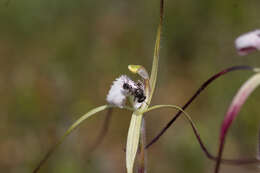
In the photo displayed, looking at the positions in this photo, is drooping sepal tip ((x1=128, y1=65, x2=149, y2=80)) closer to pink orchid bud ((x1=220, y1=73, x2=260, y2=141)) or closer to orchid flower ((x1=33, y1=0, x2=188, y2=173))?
orchid flower ((x1=33, y1=0, x2=188, y2=173))


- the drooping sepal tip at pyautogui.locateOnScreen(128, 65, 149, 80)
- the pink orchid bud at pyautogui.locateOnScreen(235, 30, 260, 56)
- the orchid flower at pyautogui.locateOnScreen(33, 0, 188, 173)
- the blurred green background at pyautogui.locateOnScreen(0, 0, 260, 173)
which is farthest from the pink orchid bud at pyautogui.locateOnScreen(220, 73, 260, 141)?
the blurred green background at pyautogui.locateOnScreen(0, 0, 260, 173)

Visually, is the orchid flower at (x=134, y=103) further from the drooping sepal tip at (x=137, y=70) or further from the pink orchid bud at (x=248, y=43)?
the pink orchid bud at (x=248, y=43)

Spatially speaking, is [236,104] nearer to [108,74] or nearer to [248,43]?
[248,43]

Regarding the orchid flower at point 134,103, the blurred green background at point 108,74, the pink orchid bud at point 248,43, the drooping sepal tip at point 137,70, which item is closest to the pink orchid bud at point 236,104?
the pink orchid bud at point 248,43

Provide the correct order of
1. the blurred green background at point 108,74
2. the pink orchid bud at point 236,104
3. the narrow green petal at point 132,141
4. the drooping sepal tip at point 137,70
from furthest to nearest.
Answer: the blurred green background at point 108,74 → the drooping sepal tip at point 137,70 → the narrow green petal at point 132,141 → the pink orchid bud at point 236,104

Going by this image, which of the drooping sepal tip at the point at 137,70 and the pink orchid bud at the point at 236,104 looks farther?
the drooping sepal tip at the point at 137,70

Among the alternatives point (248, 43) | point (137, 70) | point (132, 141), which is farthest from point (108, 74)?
point (248, 43)

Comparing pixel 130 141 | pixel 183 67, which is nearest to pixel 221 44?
pixel 183 67
